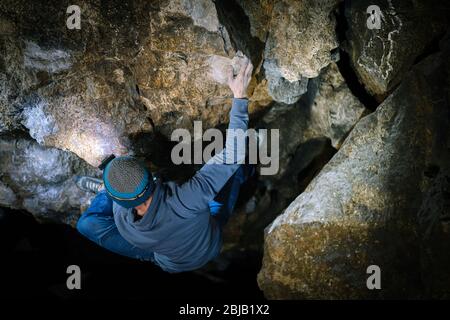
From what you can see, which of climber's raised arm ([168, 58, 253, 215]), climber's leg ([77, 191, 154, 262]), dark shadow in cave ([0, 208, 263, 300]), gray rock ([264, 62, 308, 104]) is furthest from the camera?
dark shadow in cave ([0, 208, 263, 300])

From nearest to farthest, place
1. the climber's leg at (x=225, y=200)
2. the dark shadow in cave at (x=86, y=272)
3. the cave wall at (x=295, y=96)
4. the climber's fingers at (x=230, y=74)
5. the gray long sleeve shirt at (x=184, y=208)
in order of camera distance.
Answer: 1. the cave wall at (x=295, y=96)
2. the gray long sleeve shirt at (x=184, y=208)
3. the climber's fingers at (x=230, y=74)
4. the climber's leg at (x=225, y=200)
5. the dark shadow in cave at (x=86, y=272)

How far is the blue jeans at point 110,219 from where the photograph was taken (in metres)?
4.46

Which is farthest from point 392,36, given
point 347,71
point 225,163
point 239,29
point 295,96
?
point 225,163

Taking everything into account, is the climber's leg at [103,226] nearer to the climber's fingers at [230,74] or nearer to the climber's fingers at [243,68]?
the climber's fingers at [230,74]

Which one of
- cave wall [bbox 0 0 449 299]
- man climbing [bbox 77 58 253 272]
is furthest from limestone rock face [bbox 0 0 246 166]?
man climbing [bbox 77 58 253 272]

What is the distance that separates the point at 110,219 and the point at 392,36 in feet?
13.1

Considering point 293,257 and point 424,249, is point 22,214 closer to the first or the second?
point 293,257

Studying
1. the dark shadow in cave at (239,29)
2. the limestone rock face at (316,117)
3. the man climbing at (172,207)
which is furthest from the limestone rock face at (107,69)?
the limestone rock face at (316,117)

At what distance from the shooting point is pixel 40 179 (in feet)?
16.1

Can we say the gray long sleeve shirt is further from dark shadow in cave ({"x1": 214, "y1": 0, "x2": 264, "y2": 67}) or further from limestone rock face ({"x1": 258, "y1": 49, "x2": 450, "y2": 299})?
limestone rock face ({"x1": 258, "y1": 49, "x2": 450, "y2": 299})

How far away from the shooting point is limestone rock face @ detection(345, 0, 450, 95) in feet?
10.4

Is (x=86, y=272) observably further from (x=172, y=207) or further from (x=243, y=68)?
(x=243, y=68)

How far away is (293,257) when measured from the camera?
11.3ft
